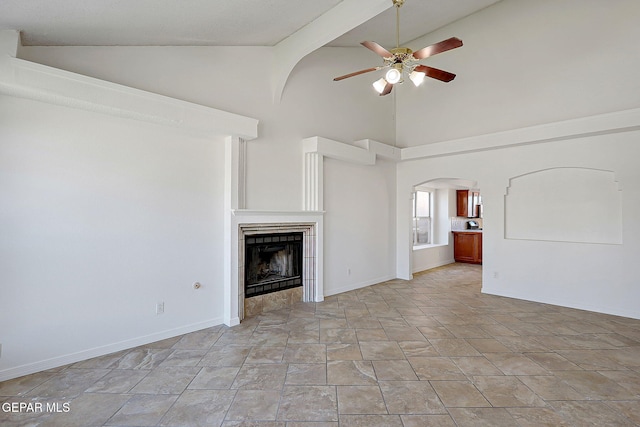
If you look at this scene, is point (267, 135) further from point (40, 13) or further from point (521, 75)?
point (521, 75)

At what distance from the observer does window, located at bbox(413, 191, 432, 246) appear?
830 centimetres

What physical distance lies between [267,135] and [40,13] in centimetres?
249

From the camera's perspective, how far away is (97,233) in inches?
117

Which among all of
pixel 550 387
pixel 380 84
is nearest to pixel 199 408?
pixel 550 387

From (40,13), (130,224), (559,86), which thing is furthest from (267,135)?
(559,86)

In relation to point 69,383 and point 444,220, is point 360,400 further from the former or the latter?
point 444,220

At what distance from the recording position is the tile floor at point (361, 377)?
2100mm

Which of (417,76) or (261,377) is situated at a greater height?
(417,76)

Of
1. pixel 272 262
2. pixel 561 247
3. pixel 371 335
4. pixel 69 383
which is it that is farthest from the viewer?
pixel 272 262

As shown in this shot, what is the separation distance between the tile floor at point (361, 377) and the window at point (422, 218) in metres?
Answer: 4.37

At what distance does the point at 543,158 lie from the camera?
4863 mm

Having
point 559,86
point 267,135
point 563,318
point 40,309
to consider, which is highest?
point 559,86

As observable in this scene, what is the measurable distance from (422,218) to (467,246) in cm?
156

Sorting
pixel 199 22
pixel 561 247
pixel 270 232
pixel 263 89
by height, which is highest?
pixel 199 22
